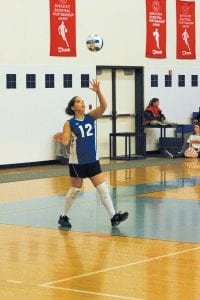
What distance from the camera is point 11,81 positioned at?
75.4 ft

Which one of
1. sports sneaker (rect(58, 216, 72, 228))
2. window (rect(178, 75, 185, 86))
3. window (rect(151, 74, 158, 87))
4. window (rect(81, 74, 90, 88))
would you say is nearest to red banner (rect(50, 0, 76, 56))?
window (rect(81, 74, 90, 88))

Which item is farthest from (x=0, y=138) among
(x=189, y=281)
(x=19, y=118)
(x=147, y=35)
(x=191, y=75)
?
(x=189, y=281)

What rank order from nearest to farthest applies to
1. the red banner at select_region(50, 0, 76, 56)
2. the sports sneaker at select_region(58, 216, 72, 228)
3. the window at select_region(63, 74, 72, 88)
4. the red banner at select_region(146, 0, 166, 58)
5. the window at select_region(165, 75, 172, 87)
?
the sports sneaker at select_region(58, 216, 72, 228) < the red banner at select_region(50, 0, 76, 56) < the window at select_region(63, 74, 72, 88) < the red banner at select_region(146, 0, 166, 58) < the window at select_region(165, 75, 172, 87)

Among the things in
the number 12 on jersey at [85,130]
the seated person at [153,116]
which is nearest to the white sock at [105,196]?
the number 12 on jersey at [85,130]

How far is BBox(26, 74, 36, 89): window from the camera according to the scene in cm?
2347

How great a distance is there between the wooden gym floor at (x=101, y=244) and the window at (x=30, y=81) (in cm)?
468

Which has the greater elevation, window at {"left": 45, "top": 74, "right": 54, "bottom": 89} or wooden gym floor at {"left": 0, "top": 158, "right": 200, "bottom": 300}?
window at {"left": 45, "top": 74, "right": 54, "bottom": 89}

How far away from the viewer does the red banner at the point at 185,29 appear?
94.5 feet

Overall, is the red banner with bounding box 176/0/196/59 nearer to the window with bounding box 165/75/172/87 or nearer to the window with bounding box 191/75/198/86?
the window with bounding box 191/75/198/86

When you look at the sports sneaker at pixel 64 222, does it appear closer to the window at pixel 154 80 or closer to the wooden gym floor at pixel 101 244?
the wooden gym floor at pixel 101 244

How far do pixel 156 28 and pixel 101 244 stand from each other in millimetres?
16851

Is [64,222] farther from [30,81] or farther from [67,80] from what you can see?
[67,80]

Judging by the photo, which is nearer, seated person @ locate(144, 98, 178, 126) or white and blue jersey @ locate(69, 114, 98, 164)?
white and blue jersey @ locate(69, 114, 98, 164)

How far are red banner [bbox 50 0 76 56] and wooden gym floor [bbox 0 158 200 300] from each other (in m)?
6.09
